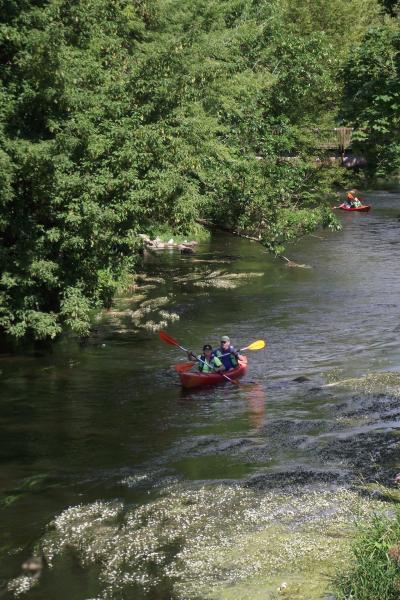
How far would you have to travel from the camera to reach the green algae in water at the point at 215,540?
984 centimetres

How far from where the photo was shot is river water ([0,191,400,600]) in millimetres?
12844

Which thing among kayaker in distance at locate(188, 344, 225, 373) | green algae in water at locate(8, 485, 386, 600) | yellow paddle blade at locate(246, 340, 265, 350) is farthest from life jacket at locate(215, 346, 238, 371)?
green algae in water at locate(8, 485, 386, 600)

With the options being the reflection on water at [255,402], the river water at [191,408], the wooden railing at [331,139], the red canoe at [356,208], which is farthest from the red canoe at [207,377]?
the red canoe at [356,208]

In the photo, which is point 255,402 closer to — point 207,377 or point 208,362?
point 207,377

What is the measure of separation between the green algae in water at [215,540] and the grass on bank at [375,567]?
0.61 meters

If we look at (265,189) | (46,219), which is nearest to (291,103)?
(265,189)

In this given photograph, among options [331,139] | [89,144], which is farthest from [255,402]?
[331,139]

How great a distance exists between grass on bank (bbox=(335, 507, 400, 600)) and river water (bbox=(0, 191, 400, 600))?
1.72 m

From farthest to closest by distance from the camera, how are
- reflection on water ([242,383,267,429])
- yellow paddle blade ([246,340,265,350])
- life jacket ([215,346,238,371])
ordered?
yellow paddle blade ([246,340,265,350]) → life jacket ([215,346,238,371]) → reflection on water ([242,383,267,429])

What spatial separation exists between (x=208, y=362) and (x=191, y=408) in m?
2.31

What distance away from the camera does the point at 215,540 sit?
11.0 metres

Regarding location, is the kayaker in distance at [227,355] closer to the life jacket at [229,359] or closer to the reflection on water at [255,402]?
the life jacket at [229,359]

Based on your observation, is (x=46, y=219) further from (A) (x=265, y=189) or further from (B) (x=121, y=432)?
(A) (x=265, y=189)

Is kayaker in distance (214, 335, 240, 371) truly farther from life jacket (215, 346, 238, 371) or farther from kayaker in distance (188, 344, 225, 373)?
kayaker in distance (188, 344, 225, 373)
